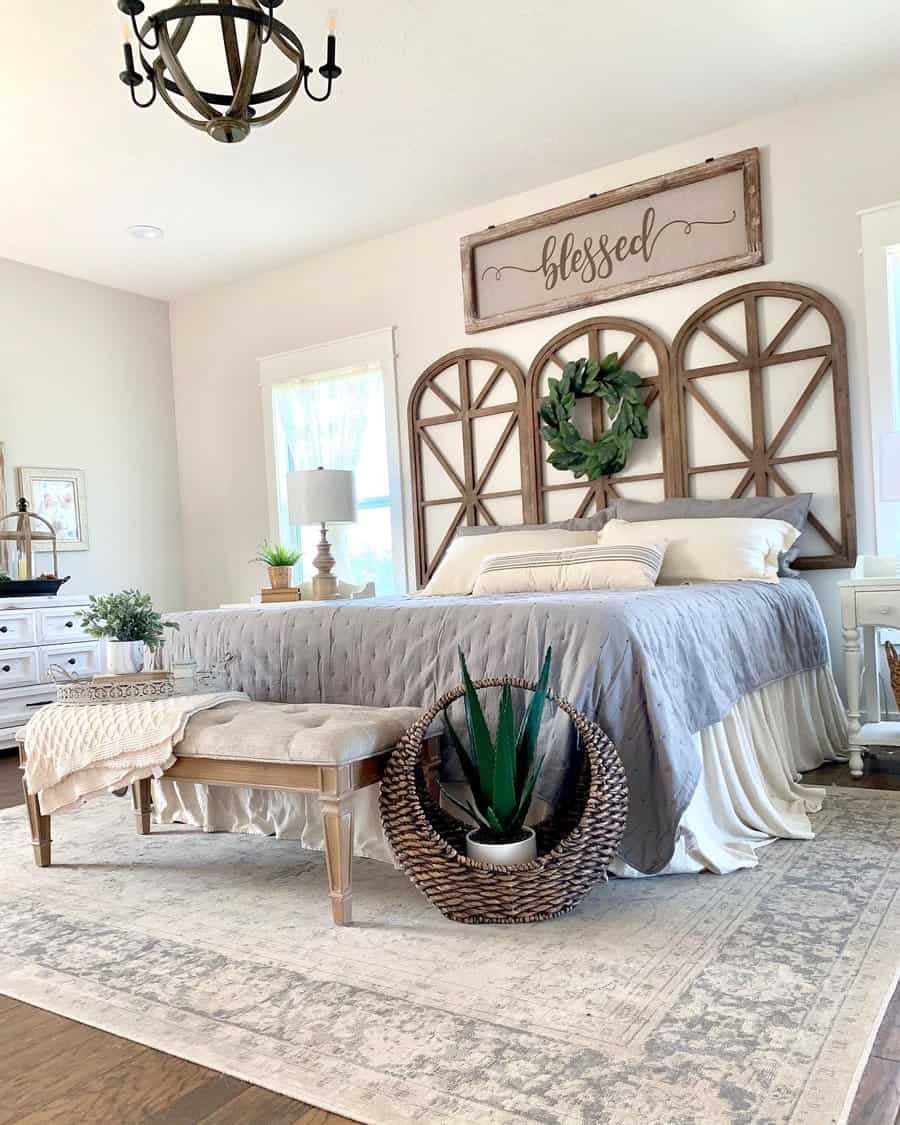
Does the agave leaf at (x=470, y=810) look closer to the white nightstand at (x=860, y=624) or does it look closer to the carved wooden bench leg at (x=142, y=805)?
the carved wooden bench leg at (x=142, y=805)

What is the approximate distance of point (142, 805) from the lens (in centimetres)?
309

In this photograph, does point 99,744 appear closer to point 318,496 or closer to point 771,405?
point 318,496

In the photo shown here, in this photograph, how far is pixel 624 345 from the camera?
4488mm

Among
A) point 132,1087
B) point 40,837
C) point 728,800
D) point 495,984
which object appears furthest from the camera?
point 40,837

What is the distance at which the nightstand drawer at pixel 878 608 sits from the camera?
10.8ft

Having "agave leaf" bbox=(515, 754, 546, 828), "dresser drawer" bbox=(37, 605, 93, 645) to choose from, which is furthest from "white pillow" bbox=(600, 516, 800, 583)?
"dresser drawer" bbox=(37, 605, 93, 645)

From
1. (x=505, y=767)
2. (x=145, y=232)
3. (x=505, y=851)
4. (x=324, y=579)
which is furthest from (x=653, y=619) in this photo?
(x=145, y=232)

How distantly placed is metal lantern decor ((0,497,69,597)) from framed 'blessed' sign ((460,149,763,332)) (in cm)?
265

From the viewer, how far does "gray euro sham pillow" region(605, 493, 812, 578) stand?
3846 millimetres

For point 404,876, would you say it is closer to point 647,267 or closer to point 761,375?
point 761,375

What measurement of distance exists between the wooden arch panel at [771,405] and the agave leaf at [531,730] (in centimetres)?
221

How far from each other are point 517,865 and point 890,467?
6.99 ft

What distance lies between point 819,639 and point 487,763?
197cm

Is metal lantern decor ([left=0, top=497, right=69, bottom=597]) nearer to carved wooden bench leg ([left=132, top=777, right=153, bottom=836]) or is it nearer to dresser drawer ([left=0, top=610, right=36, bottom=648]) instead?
dresser drawer ([left=0, top=610, right=36, bottom=648])
